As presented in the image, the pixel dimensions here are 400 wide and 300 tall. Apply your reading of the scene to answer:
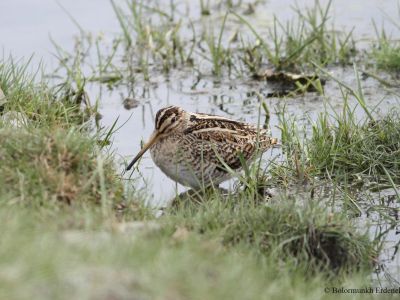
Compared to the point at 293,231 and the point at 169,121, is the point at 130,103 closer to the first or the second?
the point at 169,121

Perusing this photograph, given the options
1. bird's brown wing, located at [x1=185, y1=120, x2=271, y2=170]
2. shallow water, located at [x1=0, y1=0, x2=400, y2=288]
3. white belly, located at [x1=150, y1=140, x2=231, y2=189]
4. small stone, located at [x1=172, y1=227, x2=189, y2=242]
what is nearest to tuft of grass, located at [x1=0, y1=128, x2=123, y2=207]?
small stone, located at [x1=172, y1=227, x2=189, y2=242]

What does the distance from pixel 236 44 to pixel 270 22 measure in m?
0.60

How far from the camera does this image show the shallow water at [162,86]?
27.6ft

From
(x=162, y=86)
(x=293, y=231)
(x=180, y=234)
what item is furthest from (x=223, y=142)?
(x=162, y=86)

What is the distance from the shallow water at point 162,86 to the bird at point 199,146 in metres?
0.18

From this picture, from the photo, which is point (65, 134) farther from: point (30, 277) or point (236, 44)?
point (236, 44)

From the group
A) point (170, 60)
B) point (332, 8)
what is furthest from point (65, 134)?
point (332, 8)

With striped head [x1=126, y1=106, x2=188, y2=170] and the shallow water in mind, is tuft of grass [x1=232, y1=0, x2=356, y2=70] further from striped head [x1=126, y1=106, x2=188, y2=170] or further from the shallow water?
striped head [x1=126, y1=106, x2=188, y2=170]

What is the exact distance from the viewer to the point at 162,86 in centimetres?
961

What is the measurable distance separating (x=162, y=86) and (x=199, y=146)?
2406 millimetres

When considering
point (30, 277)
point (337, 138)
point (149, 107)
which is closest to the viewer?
point (30, 277)

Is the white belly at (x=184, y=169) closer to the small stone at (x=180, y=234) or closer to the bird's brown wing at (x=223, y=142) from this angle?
the bird's brown wing at (x=223, y=142)

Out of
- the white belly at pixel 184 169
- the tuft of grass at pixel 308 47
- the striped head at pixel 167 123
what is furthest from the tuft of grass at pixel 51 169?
the tuft of grass at pixel 308 47

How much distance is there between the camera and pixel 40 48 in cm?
1007
